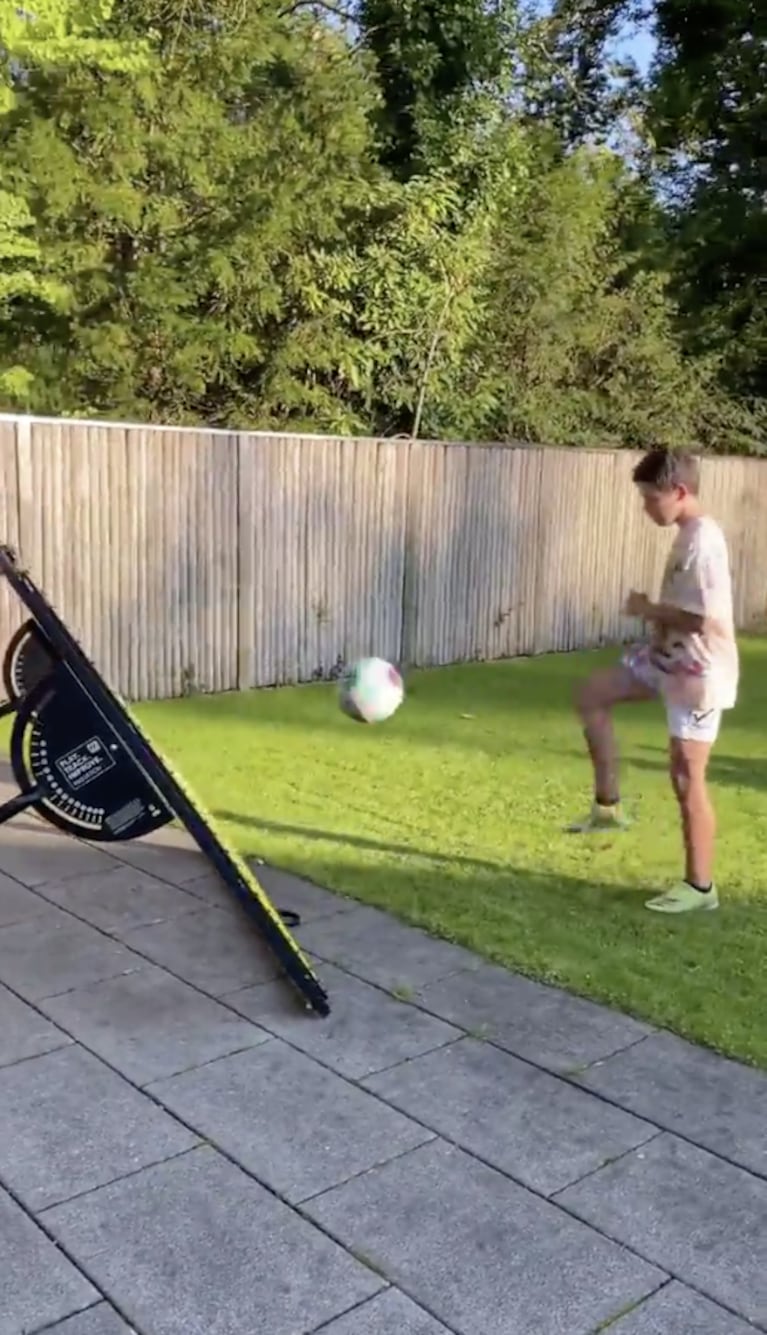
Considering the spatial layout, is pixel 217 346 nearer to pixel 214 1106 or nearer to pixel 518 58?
pixel 518 58

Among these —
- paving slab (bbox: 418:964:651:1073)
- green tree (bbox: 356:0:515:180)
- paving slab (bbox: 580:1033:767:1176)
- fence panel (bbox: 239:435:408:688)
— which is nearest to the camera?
paving slab (bbox: 580:1033:767:1176)

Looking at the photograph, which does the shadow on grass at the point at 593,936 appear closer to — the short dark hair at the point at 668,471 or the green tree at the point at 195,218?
the short dark hair at the point at 668,471

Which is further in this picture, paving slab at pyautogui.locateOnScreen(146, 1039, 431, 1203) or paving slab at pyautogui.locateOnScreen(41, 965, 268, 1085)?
paving slab at pyautogui.locateOnScreen(41, 965, 268, 1085)

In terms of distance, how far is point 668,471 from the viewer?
14.3 feet

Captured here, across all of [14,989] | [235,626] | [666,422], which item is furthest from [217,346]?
[14,989]

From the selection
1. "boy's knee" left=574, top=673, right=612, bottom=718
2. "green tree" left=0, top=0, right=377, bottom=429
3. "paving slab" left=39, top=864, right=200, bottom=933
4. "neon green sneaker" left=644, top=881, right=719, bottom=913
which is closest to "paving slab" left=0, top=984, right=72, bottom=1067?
"paving slab" left=39, top=864, right=200, bottom=933

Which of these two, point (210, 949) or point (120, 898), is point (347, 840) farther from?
point (210, 949)

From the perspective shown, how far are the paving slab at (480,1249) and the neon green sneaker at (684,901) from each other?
1.88 meters

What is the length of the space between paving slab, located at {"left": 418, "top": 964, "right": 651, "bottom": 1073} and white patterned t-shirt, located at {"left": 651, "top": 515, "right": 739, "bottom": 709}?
1.24 m

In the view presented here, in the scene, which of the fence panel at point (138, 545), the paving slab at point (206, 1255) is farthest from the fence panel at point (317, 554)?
the paving slab at point (206, 1255)

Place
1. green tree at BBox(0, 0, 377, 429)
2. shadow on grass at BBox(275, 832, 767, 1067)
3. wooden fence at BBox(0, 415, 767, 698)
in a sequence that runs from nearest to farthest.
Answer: shadow on grass at BBox(275, 832, 767, 1067)
wooden fence at BBox(0, 415, 767, 698)
green tree at BBox(0, 0, 377, 429)

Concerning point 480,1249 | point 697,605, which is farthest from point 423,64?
point 480,1249

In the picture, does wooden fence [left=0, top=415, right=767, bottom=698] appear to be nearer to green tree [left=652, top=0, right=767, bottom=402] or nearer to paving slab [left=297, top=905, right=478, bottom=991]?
green tree [left=652, top=0, right=767, bottom=402]

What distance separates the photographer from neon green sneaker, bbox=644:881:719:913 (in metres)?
4.49
